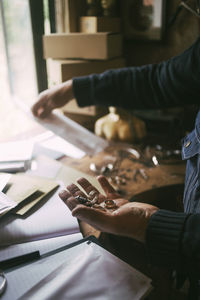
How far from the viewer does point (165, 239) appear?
58 cm

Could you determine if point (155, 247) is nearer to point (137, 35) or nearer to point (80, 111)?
point (80, 111)

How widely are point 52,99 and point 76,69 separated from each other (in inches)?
14.7

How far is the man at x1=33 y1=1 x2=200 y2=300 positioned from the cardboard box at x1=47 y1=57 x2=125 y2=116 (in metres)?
0.33

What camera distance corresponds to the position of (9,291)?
524mm

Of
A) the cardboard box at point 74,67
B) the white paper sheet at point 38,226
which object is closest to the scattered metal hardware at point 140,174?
the white paper sheet at point 38,226

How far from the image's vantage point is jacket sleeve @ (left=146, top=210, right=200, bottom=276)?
1.85 feet

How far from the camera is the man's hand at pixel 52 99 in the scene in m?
1.16

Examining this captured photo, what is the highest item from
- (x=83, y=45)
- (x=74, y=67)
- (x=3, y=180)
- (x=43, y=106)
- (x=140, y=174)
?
(x=83, y=45)

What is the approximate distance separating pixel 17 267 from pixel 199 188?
0.47 metres

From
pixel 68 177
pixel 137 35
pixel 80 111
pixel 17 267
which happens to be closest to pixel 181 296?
pixel 17 267

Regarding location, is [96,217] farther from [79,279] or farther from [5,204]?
[5,204]

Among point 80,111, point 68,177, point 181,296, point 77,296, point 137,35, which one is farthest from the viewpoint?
point 137,35

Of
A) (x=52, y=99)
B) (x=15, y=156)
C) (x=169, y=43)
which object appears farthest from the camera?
(x=169, y=43)

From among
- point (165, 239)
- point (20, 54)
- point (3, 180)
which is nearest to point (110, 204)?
point (165, 239)
